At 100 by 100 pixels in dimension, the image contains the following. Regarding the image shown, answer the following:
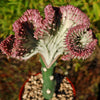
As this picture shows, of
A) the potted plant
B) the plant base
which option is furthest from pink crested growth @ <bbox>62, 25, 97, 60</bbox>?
the plant base

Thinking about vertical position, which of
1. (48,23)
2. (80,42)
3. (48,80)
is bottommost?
(48,80)

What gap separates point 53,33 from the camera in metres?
0.80

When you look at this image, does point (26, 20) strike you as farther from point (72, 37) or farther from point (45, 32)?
point (72, 37)

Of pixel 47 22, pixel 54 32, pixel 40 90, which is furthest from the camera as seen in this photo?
pixel 40 90

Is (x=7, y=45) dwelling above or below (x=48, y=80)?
above

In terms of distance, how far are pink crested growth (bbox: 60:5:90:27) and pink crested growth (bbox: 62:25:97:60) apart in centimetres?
5

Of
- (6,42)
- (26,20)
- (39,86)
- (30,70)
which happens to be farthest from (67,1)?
(30,70)

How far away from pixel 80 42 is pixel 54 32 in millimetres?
158

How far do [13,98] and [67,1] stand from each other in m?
1.38

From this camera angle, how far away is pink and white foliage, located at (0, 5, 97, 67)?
0.69 m

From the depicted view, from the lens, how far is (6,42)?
2.49 ft

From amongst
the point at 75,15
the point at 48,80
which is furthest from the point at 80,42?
the point at 48,80

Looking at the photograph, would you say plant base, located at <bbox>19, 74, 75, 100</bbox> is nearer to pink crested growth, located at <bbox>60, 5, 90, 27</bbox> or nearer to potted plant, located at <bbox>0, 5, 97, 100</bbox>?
potted plant, located at <bbox>0, 5, 97, 100</bbox>

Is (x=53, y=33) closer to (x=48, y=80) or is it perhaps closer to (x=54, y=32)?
(x=54, y=32)
